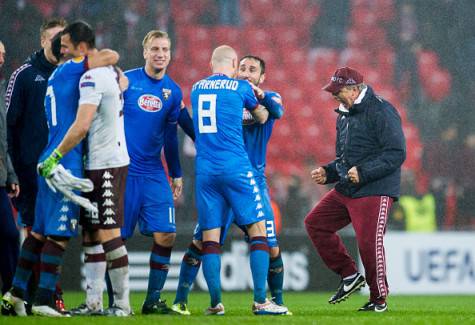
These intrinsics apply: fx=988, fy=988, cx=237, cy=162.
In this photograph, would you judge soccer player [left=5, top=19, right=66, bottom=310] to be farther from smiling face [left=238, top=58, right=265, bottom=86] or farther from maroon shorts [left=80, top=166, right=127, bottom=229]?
smiling face [left=238, top=58, right=265, bottom=86]

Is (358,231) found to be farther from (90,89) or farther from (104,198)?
(90,89)

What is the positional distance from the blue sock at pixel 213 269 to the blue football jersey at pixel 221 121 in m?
0.58

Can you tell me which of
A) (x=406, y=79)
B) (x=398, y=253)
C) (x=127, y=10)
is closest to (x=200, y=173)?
(x=398, y=253)

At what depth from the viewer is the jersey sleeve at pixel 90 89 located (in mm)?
6613

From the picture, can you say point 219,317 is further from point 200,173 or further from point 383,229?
point 383,229

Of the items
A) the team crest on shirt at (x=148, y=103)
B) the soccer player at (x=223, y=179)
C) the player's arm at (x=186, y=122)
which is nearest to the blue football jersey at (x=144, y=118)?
the team crest on shirt at (x=148, y=103)

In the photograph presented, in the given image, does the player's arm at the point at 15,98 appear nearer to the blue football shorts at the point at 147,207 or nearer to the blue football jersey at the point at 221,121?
the blue football shorts at the point at 147,207

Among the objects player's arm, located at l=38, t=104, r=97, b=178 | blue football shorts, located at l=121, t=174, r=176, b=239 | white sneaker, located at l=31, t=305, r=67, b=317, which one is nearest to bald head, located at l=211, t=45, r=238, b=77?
blue football shorts, located at l=121, t=174, r=176, b=239

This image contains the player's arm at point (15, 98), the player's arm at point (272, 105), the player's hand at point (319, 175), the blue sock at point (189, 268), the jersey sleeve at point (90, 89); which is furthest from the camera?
the player's hand at point (319, 175)

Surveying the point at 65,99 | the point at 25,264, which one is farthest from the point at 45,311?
the point at 65,99

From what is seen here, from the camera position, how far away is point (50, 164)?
6.49 metres

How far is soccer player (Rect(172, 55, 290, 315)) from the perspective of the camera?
25.8 ft

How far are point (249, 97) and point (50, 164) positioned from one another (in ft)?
5.77

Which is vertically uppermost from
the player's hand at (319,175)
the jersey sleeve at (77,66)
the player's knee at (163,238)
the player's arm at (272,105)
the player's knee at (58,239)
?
the jersey sleeve at (77,66)
